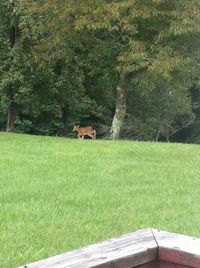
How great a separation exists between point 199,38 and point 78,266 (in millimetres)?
15896

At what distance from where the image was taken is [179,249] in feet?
7.82

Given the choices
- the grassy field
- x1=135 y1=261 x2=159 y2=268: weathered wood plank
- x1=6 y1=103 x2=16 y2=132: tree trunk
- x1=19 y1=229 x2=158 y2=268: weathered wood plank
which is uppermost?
x1=19 y1=229 x2=158 y2=268: weathered wood plank

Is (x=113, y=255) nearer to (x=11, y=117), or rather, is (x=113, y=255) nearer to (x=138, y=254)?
(x=138, y=254)

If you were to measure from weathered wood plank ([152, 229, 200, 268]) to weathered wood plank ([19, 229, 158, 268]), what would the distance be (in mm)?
34

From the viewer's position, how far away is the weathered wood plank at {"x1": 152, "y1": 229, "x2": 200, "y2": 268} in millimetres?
2344

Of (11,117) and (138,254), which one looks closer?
(138,254)

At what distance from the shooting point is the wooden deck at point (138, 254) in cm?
220

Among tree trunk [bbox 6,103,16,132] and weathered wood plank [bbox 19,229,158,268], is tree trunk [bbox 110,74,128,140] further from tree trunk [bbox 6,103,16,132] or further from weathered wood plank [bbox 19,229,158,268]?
weathered wood plank [bbox 19,229,158,268]

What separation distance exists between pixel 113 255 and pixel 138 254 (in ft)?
0.44

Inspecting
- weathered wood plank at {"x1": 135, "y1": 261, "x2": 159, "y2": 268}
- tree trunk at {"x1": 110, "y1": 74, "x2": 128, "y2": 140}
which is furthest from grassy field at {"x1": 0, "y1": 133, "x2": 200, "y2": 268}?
tree trunk at {"x1": 110, "y1": 74, "x2": 128, "y2": 140}

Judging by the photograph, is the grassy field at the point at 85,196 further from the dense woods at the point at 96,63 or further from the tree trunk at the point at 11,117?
the tree trunk at the point at 11,117

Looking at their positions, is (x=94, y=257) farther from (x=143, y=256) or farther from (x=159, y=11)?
(x=159, y=11)

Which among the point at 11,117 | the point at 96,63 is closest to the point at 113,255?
the point at 96,63

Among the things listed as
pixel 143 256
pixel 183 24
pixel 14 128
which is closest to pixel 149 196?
pixel 143 256
